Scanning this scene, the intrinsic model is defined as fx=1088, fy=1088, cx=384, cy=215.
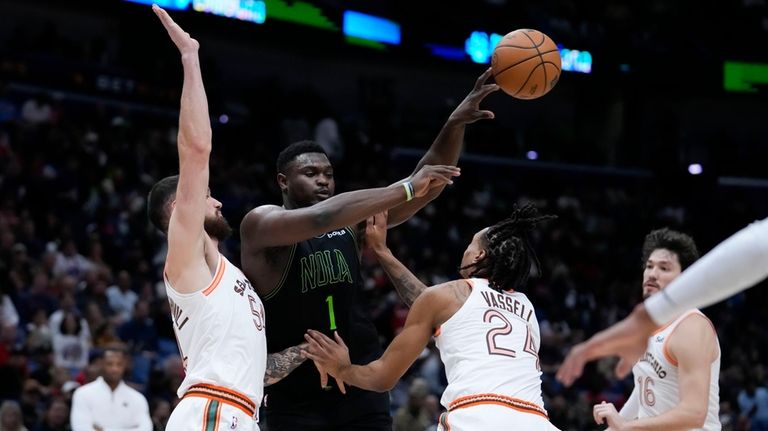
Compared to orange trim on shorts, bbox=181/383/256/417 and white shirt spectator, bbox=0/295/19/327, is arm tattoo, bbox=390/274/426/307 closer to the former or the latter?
orange trim on shorts, bbox=181/383/256/417

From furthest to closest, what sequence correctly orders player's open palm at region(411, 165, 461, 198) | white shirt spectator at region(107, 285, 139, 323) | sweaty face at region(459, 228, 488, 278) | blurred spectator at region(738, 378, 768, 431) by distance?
blurred spectator at region(738, 378, 768, 431) → white shirt spectator at region(107, 285, 139, 323) → sweaty face at region(459, 228, 488, 278) → player's open palm at region(411, 165, 461, 198)

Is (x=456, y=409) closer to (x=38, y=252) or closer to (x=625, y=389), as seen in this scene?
(x=38, y=252)

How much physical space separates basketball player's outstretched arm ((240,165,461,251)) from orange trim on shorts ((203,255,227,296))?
1.26ft

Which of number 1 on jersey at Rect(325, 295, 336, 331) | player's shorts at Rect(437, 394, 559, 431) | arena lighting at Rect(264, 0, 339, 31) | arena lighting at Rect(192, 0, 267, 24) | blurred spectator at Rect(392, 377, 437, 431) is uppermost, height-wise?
arena lighting at Rect(264, 0, 339, 31)

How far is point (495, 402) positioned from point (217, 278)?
128 cm

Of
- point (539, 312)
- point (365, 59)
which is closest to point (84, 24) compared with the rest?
point (365, 59)

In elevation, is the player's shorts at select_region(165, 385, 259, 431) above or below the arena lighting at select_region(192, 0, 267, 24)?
below

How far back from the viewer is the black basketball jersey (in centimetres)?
537

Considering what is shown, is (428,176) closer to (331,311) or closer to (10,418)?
(331,311)

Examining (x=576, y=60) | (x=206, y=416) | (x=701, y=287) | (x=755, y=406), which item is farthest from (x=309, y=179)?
(x=576, y=60)

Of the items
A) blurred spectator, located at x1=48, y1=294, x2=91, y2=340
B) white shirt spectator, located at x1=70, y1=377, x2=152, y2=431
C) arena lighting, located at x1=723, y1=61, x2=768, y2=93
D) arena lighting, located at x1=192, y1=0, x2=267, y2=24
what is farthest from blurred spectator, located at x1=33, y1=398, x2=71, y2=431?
arena lighting, located at x1=723, y1=61, x2=768, y2=93

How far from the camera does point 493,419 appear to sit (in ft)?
14.8

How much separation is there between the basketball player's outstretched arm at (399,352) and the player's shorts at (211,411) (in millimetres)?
652

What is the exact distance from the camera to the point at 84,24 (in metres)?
17.5
